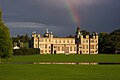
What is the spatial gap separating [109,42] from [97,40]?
844 inches

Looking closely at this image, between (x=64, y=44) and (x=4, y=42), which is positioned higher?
(x=64, y=44)

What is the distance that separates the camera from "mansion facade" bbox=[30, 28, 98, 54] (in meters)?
164

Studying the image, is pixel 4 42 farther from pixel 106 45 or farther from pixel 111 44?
pixel 106 45

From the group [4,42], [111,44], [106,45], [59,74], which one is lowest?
[59,74]

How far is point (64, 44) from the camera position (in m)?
166

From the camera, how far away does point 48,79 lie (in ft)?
72.1

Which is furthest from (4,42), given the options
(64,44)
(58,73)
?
(64,44)

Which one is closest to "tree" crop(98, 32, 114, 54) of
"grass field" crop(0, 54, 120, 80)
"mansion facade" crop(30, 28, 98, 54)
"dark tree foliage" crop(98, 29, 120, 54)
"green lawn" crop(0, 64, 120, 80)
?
"dark tree foliage" crop(98, 29, 120, 54)

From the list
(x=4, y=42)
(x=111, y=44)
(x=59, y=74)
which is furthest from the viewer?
(x=111, y=44)

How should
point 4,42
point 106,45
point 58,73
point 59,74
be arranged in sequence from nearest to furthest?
point 59,74 → point 58,73 → point 4,42 → point 106,45

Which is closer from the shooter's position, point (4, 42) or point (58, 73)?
point (58, 73)

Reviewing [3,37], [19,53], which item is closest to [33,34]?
[19,53]

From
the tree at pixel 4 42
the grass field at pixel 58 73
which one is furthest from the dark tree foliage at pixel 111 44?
the grass field at pixel 58 73

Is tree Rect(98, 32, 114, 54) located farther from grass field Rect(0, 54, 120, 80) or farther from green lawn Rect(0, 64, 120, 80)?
green lawn Rect(0, 64, 120, 80)
